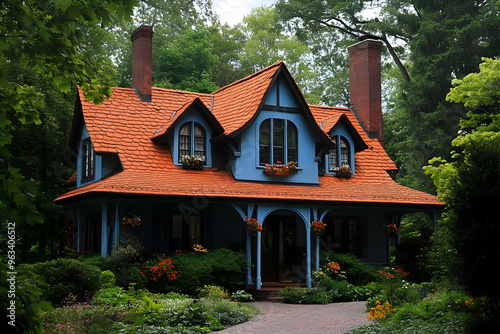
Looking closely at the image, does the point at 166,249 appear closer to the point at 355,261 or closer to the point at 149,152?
the point at 149,152

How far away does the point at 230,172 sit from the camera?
70.9 ft

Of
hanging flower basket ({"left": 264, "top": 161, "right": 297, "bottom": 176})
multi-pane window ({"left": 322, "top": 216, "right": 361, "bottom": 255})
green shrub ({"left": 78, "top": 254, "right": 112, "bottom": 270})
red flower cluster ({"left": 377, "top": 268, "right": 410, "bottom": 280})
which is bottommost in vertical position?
red flower cluster ({"left": 377, "top": 268, "right": 410, "bottom": 280})

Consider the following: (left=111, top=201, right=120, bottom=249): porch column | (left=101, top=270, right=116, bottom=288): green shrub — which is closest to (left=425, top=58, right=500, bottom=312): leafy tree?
(left=101, top=270, right=116, bottom=288): green shrub

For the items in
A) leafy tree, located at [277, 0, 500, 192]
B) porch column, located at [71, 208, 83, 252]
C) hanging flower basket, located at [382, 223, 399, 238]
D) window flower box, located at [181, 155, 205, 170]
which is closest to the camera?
window flower box, located at [181, 155, 205, 170]

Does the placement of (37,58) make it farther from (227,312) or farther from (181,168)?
(181,168)

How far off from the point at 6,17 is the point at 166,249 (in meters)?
14.1

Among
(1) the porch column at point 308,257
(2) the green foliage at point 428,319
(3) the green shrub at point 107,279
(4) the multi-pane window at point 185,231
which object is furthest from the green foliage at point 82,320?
(1) the porch column at point 308,257

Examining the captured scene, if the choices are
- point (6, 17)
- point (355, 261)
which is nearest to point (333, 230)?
point (355, 261)

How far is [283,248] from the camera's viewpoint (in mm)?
21984

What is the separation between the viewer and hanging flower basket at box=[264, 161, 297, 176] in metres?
21.4

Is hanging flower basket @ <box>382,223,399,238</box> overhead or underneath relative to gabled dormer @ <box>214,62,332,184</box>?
underneath

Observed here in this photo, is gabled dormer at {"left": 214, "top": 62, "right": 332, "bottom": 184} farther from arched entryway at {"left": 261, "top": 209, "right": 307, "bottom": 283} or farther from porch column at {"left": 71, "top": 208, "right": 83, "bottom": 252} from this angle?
porch column at {"left": 71, "top": 208, "right": 83, "bottom": 252}

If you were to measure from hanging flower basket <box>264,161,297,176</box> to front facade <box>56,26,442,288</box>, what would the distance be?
1.5 inches

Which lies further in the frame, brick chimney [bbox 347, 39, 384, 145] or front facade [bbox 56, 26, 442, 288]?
brick chimney [bbox 347, 39, 384, 145]
